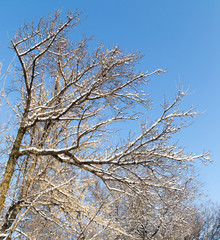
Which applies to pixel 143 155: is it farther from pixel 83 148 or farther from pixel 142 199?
pixel 83 148

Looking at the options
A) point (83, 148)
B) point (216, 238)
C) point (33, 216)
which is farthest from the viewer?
point (216, 238)

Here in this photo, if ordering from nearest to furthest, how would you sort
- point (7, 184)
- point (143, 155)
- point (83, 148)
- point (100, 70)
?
point (7, 184)
point (143, 155)
point (100, 70)
point (83, 148)

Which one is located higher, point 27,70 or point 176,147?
point 27,70

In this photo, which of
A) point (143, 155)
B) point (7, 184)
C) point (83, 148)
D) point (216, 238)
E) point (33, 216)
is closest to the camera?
point (7, 184)

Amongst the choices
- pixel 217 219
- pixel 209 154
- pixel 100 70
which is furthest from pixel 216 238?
pixel 100 70

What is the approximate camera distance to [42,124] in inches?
318

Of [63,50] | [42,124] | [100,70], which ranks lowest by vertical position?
[42,124]

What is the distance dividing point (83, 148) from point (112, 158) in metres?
1.87

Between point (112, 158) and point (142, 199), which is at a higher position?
point (112, 158)

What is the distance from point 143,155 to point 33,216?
3.63 meters

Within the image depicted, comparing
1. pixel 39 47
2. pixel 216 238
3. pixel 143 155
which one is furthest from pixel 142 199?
pixel 216 238

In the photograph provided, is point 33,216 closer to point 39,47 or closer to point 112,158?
point 112,158

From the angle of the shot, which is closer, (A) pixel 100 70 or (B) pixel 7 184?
(B) pixel 7 184

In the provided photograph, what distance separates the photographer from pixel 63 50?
6684mm
